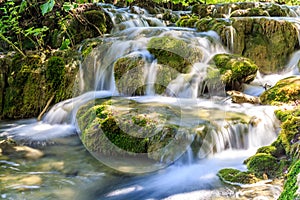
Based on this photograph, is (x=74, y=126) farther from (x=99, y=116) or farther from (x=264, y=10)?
(x=264, y=10)

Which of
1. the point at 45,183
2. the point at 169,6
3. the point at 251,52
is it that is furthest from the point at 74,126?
the point at 169,6

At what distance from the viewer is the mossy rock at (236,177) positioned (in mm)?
3593

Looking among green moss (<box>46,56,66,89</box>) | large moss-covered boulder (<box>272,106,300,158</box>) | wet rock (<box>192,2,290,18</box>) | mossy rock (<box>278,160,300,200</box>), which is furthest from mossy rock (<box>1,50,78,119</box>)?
wet rock (<box>192,2,290,18</box>)

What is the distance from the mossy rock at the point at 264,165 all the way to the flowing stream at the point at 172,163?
202 millimetres

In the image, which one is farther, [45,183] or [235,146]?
[235,146]

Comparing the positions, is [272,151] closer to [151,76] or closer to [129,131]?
[129,131]

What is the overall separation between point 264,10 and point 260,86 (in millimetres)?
4738

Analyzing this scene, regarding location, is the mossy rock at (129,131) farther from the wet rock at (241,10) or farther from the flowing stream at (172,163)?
the wet rock at (241,10)

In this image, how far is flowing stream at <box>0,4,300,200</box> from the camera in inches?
150

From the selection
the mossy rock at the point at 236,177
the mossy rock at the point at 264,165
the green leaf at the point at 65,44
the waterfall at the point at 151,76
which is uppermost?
the green leaf at the point at 65,44

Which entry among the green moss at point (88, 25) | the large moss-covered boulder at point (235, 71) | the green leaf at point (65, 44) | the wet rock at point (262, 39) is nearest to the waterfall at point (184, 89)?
the wet rock at point (262, 39)

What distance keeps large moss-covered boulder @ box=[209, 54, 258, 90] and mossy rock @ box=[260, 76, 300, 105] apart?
0.91 m

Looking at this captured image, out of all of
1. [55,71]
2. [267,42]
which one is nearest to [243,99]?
[267,42]

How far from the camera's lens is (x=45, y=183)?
4051mm
